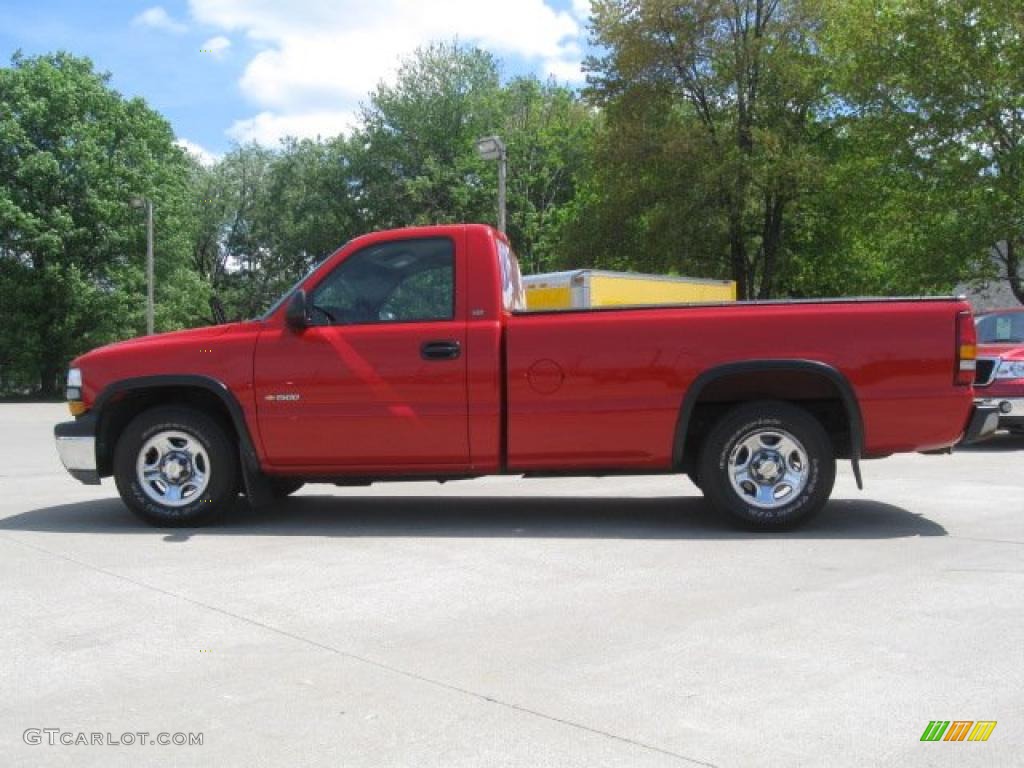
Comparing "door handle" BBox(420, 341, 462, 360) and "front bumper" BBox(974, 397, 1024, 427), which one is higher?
"door handle" BBox(420, 341, 462, 360)

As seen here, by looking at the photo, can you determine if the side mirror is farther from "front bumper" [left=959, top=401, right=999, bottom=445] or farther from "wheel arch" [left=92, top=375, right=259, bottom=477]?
"front bumper" [left=959, top=401, right=999, bottom=445]

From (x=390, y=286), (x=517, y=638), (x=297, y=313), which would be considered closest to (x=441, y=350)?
(x=390, y=286)

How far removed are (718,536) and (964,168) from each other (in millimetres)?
22594

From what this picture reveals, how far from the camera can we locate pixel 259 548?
645 centimetres

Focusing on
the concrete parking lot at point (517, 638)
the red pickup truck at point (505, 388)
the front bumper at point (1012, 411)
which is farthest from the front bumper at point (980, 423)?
the front bumper at point (1012, 411)

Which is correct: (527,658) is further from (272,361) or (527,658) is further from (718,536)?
(272,361)

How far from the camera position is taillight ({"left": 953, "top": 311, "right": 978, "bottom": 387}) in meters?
6.40

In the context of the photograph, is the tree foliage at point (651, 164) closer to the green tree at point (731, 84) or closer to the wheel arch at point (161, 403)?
the green tree at point (731, 84)

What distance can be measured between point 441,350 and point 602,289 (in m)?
10.4

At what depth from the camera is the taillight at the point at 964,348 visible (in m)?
6.40

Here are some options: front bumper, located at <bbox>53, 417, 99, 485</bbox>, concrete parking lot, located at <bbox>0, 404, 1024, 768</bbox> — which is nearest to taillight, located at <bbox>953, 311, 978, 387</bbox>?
concrete parking lot, located at <bbox>0, 404, 1024, 768</bbox>

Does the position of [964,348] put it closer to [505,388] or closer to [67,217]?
[505,388]

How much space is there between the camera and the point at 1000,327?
1357 centimetres

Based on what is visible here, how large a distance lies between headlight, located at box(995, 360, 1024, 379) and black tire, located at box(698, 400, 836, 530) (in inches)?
257
